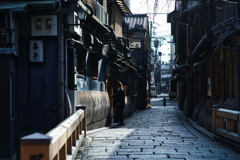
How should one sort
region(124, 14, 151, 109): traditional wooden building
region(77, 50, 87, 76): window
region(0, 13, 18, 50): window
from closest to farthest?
region(0, 13, 18, 50): window
region(77, 50, 87, 76): window
region(124, 14, 151, 109): traditional wooden building

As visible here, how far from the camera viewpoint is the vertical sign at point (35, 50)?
11.9 metres

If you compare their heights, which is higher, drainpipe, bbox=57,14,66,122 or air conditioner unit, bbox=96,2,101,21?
air conditioner unit, bbox=96,2,101,21

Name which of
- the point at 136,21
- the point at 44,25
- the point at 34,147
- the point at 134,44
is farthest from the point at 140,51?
the point at 34,147

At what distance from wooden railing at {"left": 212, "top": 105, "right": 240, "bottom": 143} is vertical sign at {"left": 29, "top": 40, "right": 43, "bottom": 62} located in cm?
693

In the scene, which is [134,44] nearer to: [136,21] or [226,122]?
[136,21]

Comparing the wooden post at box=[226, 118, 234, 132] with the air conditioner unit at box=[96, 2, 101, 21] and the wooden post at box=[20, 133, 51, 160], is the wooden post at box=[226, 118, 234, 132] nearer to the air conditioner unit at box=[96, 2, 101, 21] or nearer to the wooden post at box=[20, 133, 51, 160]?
the wooden post at box=[20, 133, 51, 160]

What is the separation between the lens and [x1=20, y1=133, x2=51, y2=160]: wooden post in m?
3.99

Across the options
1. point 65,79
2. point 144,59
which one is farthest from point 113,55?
point 144,59

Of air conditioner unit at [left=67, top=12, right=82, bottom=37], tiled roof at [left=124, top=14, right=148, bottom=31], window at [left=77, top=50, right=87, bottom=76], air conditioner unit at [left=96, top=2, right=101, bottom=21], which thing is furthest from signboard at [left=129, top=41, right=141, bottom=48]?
air conditioner unit at [left=67, top=12, right=82, bottom=37]

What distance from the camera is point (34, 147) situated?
4.03 metres

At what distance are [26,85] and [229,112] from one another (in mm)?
7608

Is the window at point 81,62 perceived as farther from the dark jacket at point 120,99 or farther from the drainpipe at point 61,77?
the dark jacket at point 120,99

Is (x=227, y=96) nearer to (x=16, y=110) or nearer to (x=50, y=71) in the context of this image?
(x=50, y=71)

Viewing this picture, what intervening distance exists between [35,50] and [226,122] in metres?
7.45
